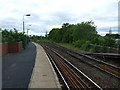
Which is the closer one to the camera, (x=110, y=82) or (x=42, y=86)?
(x=42, y=86)

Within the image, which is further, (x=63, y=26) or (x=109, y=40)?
(x=63, y=26)

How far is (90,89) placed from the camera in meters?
10.9

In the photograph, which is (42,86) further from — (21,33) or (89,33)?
(89,33)

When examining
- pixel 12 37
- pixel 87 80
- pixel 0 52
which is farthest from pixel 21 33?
pixel 87 80

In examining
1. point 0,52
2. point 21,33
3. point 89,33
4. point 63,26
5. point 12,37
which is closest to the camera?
point 0,52

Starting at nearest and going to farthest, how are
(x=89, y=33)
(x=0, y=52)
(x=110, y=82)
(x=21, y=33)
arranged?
1. (x=110, y=82)
2. (x=0, y=52)
3. (x=21, y=33)
4. (x=89, y=33)

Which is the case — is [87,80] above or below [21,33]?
below

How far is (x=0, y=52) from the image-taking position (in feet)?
93.0

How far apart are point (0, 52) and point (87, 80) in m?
17.2

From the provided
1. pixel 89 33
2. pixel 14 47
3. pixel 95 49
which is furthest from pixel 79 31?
pixel 14 47

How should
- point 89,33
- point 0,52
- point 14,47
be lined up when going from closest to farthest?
point 0,52 → point 14,47 → point 89,33

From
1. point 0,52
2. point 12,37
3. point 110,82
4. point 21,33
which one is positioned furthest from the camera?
point 21,33

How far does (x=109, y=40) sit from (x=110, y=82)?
2597 centimetres

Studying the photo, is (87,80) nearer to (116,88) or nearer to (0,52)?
(116,88)
